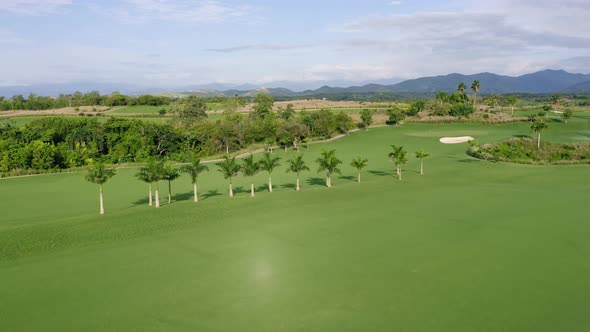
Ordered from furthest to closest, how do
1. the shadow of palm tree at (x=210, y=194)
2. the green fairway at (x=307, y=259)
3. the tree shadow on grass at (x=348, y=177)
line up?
the tree shadow on grass at (x=348, y=177)
the shadow of palm tree at (x=210, y=194)
the green fairway at (x=307, y=259)

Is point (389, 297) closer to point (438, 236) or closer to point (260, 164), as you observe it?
point (438, 236)

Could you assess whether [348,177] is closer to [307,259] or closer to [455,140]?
[307,259]

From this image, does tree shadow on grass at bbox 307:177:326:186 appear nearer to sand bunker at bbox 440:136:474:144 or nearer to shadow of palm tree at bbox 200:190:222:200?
shadow of palm tree at bbox 200:190:222:200

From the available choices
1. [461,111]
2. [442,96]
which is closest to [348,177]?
[461,111]

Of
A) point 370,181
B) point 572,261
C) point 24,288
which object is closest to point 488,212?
point 572,261

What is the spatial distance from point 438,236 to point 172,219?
60.1 feet

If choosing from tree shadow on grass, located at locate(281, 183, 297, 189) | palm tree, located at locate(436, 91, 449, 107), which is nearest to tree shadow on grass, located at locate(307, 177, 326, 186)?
tree shadow on grass, located at locate(281, 183, 297, 189)

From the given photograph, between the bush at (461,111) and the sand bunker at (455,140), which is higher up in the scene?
the bush at (461,111)

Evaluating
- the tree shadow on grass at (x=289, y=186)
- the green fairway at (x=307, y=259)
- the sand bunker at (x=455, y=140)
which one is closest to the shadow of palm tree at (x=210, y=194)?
the green fairway at (x=307, y=259)

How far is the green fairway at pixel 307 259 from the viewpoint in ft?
55.1

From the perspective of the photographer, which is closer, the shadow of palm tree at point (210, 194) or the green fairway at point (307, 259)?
the green fairway at point (307, 259)

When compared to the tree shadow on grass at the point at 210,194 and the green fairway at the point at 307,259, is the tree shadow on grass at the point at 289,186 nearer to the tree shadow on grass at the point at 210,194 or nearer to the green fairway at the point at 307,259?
the green fairway at the point at 307,259

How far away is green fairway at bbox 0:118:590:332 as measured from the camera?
1680cm

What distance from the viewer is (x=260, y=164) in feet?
134
